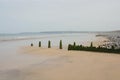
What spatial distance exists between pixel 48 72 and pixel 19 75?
1.57 metres

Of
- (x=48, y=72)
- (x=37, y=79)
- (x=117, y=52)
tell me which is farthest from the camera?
(x=117, y=52)

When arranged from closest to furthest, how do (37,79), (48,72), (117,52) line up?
1. (37,79)
2. (48,72)
3. (117,52)

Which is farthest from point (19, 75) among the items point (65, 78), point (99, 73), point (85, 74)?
point (99, 73)

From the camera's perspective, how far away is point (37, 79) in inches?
359

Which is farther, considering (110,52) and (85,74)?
(110,52)

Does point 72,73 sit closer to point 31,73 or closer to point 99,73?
point 99,73

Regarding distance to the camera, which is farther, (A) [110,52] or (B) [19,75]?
(A) [110,52]

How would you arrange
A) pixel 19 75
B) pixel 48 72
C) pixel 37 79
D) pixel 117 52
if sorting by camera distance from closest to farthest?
pixel 37 79 → pixel 19 75 → pixel 48 72 → pixel 117 52

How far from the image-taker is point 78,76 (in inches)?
375

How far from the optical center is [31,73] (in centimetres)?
1044

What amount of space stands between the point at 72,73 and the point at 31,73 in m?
2.13

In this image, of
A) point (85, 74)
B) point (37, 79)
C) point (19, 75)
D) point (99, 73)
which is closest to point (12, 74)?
point (19, 75)

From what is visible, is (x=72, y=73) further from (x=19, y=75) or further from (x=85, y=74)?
(x=19, y=75)

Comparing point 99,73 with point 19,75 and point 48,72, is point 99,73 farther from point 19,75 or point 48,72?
point 19,75
